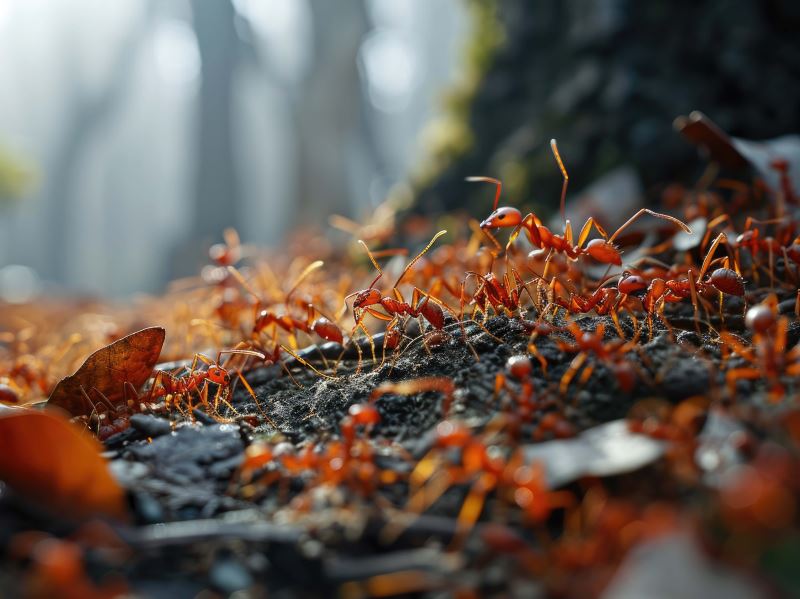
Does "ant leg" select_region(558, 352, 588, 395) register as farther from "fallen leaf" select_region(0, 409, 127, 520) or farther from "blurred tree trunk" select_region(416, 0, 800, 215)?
"blurred tree trunk" select_region(416, 0, 800, 215)

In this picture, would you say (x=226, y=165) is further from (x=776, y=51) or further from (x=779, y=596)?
(x=779, y=596)

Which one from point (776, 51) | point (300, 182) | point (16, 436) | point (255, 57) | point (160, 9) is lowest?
point (300, 182)

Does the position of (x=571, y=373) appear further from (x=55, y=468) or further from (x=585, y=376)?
(x=55, y=468)

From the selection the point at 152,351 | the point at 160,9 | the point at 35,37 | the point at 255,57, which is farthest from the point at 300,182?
the point at 35,37

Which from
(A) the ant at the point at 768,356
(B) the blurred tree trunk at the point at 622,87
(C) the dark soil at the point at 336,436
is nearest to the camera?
(C) the dark soil at the point at 336,436

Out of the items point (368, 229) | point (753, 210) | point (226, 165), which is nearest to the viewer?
point (753, 210)

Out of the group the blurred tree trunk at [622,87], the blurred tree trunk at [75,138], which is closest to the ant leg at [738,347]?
the blurred tree trunk at [622,87]

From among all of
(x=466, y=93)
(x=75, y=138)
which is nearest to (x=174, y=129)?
(x=75, y=138)

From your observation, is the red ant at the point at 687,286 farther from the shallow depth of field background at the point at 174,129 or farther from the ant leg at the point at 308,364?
the shallow depth of field background at the point at 174,129
